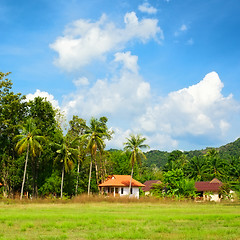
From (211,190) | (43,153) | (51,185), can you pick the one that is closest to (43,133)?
(43,153)

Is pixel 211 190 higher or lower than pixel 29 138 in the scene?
lower

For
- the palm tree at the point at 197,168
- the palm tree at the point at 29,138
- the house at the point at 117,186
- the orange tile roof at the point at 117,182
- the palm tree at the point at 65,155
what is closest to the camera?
the palm tree at the point at 29,138

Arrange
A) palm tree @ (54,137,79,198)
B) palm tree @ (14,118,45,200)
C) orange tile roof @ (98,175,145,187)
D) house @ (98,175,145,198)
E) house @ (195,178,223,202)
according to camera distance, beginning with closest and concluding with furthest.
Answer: palm tree @ (14,118,45,200) < palm tree @ (54,137,79,198) < orange tile roof @ (98,175,145,187) < house @ (98,175,145,198) < house @ (195,178,223,202)

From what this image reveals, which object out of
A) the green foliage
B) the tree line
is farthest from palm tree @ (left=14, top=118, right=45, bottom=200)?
the green foliage

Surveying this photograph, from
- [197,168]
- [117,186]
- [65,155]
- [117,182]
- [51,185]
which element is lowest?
[117,186]

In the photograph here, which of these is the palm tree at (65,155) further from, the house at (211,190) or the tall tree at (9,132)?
the house at (211,190)

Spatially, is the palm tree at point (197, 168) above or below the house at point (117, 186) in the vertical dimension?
above

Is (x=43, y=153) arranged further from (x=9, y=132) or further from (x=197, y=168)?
(x=197, y=168)

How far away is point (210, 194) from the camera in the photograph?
6856 cm

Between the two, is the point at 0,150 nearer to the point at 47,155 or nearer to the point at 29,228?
the point at 47,155

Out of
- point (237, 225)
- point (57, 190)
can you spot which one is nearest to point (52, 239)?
point (237, 225)

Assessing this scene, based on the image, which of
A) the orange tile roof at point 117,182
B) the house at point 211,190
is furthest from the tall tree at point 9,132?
the house at point 211,190

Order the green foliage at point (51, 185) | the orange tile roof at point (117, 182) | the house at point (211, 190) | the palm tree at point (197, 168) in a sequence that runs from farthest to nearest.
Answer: the palm tree at point (197, 168)
the house at point (211, 190)
the orange tile roof at point (117, 182)
the green foliage at point (51, 185)

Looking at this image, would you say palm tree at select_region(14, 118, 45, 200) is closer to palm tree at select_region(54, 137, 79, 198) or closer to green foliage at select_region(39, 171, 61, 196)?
palm tree at select_region(54, 137, 79, 198)
